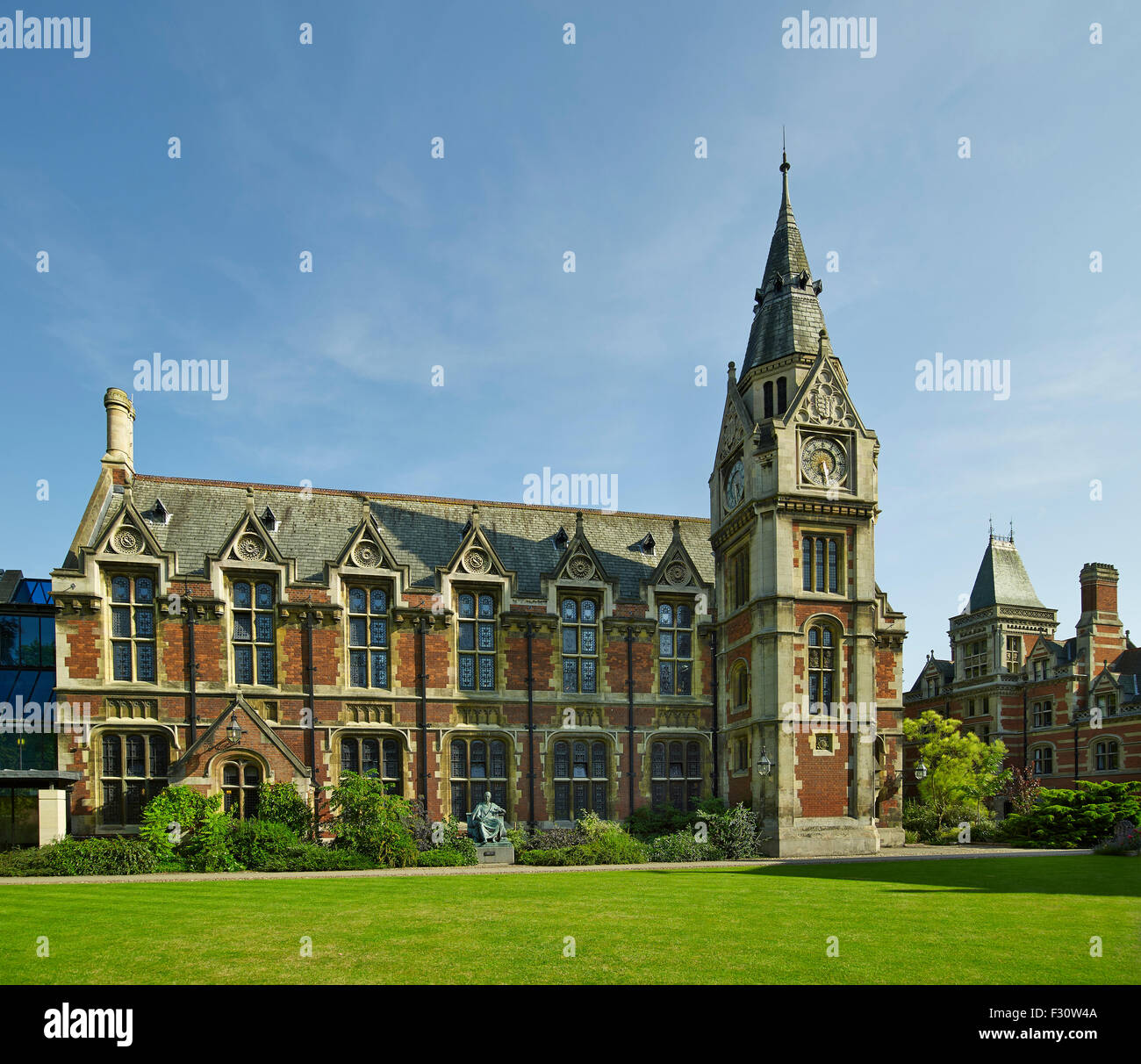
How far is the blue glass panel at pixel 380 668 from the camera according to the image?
32.5 meters

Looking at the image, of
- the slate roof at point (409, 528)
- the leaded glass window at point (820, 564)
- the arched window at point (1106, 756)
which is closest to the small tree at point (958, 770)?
the arched window at point (1106, 756)

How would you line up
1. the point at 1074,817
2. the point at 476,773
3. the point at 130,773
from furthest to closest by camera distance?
the point at 476,773, the point at 1074,817, the point at 130,773

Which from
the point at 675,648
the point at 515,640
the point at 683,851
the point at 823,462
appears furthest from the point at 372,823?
the point at 823,462

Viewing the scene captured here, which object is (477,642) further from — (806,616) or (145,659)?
(806,616)

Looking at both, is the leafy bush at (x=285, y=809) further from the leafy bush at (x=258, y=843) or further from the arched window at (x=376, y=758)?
the arched window at (x=376, y=758)

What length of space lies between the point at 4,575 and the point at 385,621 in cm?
1490

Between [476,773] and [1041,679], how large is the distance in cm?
3597

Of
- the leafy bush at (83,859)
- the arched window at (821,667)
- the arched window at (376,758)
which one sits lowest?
the leafy bush at (83,859)

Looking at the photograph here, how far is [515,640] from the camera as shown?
33875 mm

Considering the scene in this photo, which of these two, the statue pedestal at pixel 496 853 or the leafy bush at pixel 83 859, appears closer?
the leafy bush at pixel 83 859

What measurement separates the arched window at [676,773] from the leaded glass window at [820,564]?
8.19m

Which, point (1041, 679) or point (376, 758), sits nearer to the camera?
point (376, 758)

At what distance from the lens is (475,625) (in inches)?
1332
